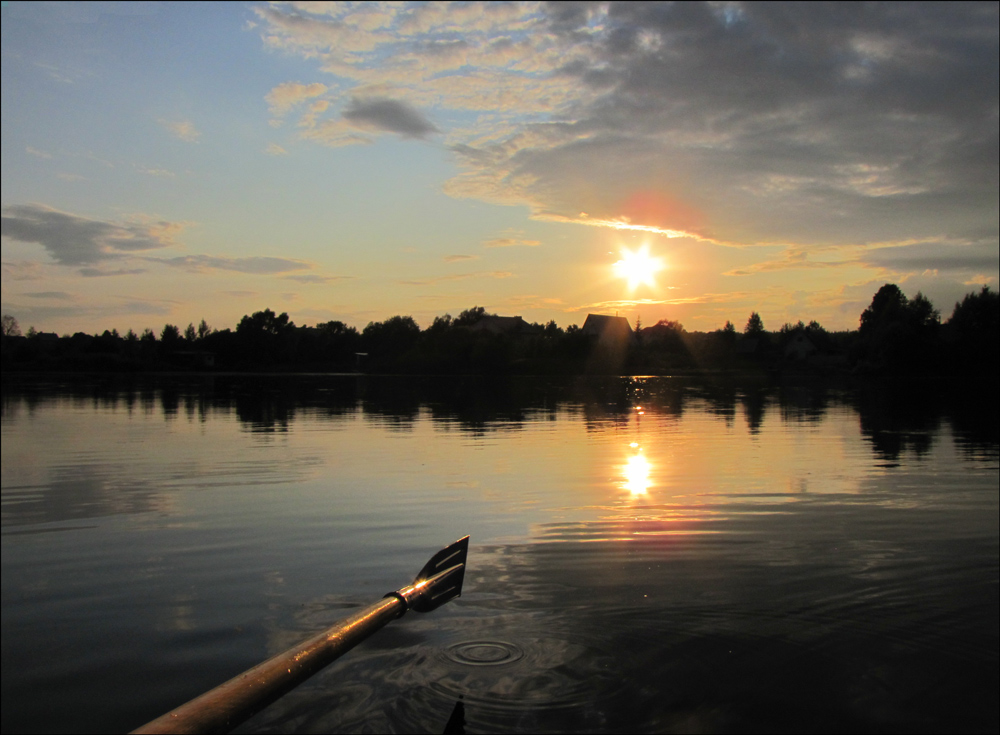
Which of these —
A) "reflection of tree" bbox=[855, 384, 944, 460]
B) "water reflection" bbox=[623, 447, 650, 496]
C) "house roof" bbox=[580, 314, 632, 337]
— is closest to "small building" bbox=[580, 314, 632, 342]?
"house roof" bbox=[580, 314, 632, 337]

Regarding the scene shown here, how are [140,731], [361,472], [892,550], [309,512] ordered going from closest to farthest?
[140,731] → [892,550] → [309,512] → [361,472]

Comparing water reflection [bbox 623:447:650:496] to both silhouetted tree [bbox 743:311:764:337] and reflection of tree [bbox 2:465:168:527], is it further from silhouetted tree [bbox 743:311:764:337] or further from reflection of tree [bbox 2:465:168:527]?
silhouetted tree [bbox 743:311:764:337]

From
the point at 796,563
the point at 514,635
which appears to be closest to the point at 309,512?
the point at 514,635

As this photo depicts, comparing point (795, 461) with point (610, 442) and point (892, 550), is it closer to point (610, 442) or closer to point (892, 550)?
point (610, 442)

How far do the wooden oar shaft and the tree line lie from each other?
93.0 metres

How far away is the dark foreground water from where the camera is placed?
537 centimetres

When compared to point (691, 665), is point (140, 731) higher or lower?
higher

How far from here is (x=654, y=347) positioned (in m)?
113

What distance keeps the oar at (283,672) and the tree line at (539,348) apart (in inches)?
3620

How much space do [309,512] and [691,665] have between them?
7518 millimetres

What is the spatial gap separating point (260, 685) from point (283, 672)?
199 millimetres

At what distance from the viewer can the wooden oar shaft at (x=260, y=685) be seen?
3.21m

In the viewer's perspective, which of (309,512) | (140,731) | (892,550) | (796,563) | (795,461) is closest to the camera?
(140,731)

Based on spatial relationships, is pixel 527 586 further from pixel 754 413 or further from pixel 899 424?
pixel 754 413
